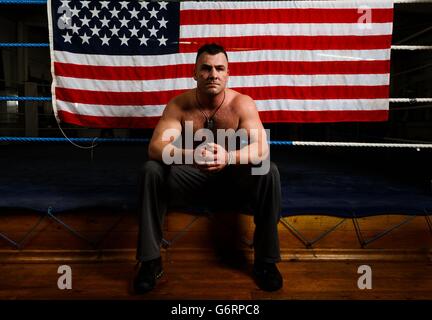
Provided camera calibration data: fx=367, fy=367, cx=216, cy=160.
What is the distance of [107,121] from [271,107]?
95 cm

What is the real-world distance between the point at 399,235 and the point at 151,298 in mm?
1160

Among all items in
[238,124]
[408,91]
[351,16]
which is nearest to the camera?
[238,124]

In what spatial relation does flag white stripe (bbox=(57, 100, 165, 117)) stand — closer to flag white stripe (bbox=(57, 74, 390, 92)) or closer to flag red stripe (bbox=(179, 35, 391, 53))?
flag white stripe (bbox=(57, 74, 390, 92))

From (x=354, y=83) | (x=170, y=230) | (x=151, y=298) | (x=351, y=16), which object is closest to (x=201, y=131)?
(x=170, y=230)

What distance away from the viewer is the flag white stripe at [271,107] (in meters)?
2.06

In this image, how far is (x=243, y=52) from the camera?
206 cm

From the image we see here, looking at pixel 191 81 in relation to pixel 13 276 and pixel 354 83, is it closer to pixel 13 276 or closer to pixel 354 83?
pixel 354 83

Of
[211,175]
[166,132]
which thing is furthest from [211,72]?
[211,175]

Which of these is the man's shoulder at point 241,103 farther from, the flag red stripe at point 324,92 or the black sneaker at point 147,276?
the black sneaker at point 147,276

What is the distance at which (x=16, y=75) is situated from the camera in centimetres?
742

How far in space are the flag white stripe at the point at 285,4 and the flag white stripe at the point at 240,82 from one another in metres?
0.38

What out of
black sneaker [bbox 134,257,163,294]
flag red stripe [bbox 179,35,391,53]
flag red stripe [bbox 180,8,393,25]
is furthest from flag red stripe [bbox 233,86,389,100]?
black sneaker [bbox 134,257,163,294]

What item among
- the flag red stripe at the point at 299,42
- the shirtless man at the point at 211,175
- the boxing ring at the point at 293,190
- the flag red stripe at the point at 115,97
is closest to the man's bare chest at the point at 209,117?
the shirtless man at the point at 211,175

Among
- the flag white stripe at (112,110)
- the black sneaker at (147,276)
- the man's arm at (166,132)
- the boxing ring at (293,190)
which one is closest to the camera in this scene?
the black sneaker at (147,276)
